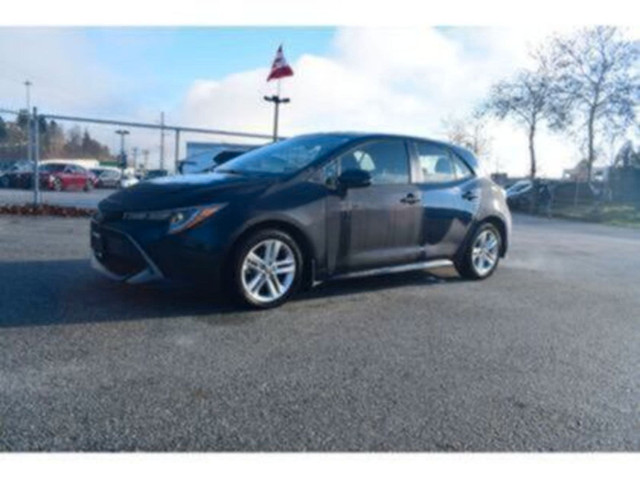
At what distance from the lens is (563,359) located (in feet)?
11.6

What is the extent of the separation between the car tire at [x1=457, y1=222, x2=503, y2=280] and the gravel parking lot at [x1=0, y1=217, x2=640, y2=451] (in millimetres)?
647

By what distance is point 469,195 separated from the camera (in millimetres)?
5809

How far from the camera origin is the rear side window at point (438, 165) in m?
5.41

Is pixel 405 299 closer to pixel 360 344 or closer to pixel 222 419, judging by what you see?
pixel 360 344

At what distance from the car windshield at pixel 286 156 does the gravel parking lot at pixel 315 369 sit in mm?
1243

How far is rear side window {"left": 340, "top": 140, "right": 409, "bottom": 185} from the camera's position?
191 inches

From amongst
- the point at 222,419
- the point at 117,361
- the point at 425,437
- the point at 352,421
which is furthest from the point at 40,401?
the point at 425,437

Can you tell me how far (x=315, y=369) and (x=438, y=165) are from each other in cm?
324

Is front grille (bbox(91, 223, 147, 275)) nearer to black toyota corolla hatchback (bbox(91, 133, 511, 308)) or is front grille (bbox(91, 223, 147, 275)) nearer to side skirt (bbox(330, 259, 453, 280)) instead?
black toyota corolla hatchback (bbox(91, 133, 511, 308))

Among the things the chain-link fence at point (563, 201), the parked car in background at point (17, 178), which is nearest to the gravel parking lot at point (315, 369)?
the parked car in background at point (17, 178)

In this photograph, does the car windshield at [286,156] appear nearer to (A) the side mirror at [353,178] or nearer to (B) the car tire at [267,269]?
(A) the side mirror at [353,178]

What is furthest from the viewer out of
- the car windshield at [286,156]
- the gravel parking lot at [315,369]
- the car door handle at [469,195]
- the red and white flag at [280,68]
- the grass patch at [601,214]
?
the grass patch at [601,214]

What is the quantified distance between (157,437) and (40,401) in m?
0.72

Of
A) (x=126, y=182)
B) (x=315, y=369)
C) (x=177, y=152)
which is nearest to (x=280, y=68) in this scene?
(x=177, y=152)
